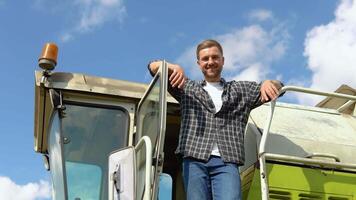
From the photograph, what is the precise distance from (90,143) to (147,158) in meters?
0.86

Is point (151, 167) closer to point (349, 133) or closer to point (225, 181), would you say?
point (225, 181)

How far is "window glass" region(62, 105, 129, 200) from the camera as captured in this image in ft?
13.1

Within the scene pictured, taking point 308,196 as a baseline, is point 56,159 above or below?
above

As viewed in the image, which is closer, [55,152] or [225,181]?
[225,181]

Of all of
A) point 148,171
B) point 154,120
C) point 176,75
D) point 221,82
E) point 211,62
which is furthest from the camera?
point 221,82

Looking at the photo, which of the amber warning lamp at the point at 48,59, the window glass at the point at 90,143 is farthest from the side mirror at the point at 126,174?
the amber warning lamp at the point at 48,59

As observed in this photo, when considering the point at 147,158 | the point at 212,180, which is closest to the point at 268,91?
the point at 212,180

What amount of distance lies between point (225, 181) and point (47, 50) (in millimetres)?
1655

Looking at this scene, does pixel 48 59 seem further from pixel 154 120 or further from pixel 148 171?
pixel 148 171

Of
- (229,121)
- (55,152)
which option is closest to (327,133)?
(229,121)

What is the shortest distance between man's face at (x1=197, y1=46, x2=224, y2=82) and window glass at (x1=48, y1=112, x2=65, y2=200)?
119cm

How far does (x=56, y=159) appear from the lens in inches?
162

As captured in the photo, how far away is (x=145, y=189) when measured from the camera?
3.40 m

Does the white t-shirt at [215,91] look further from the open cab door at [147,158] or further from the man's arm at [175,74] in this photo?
the open cab door at [147,158]
